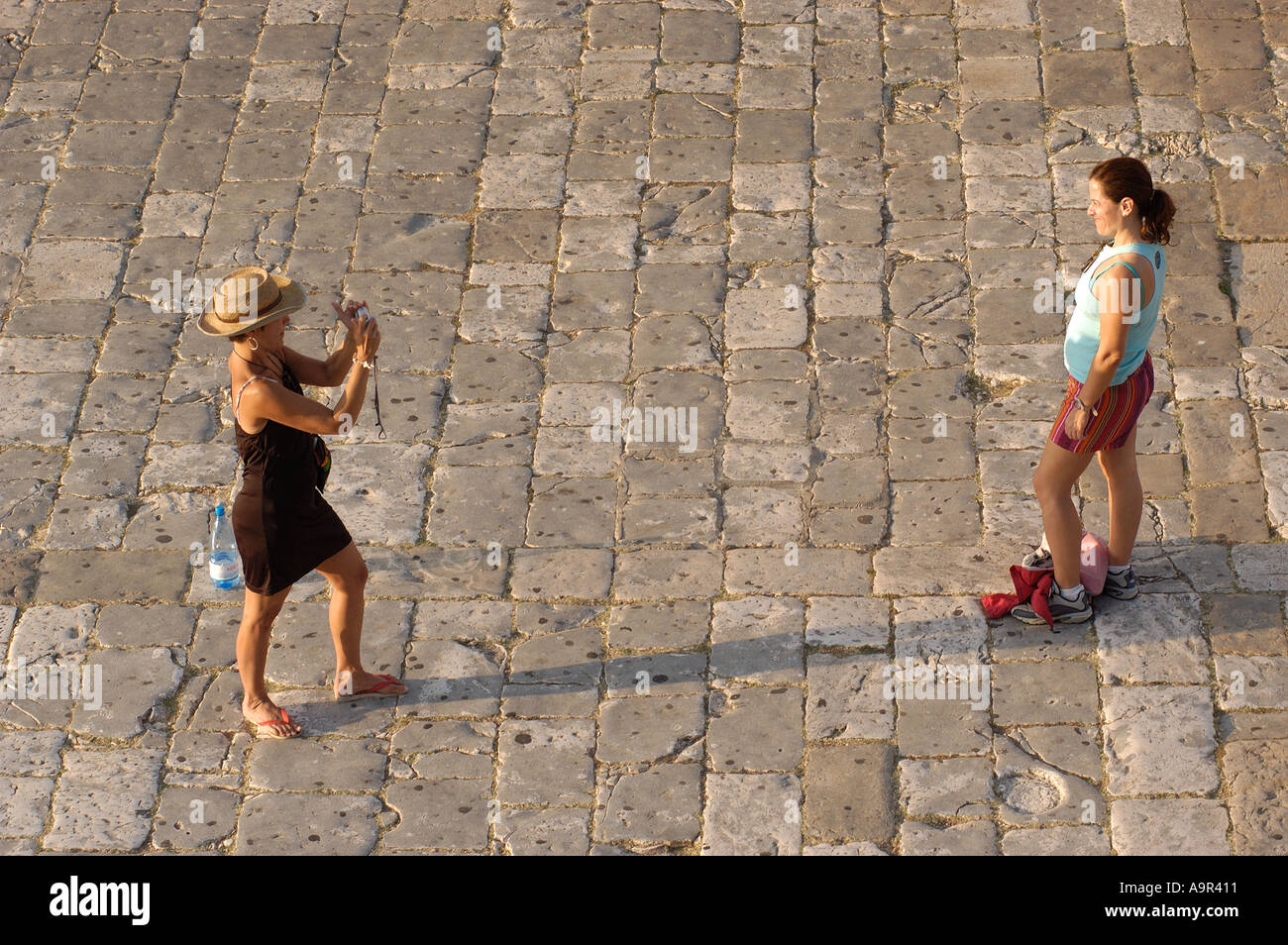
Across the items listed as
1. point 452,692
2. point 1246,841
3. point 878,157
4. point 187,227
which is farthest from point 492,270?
point 1246,841

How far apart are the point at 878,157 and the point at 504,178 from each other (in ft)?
6.91

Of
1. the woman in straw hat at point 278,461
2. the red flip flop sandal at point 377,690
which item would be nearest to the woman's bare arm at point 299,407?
the woman in straw hat at point 278,461

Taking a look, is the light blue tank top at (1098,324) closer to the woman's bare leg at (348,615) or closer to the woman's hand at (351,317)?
the woman's hand at (351,317)

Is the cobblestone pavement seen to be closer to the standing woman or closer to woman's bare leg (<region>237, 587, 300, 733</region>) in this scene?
woman's bare leg (<region>237, 587, 300, 733</region>)

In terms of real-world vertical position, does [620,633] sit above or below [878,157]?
below

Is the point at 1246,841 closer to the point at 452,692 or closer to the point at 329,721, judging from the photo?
the point at 452,692

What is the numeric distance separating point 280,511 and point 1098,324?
298 centimetres

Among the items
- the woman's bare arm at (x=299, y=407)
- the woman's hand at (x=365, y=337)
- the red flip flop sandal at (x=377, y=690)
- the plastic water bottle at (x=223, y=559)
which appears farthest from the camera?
the plastic water bottle at (x=223, y=559)

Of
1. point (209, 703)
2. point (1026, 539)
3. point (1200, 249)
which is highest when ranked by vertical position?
point (1200, 249)

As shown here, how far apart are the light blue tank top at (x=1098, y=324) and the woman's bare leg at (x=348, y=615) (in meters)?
2.74

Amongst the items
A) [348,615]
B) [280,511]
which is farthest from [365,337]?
[348,615]

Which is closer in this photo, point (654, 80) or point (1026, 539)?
point (1026, 539)

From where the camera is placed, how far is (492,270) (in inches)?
339

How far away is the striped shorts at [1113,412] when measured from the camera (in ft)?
19.8
